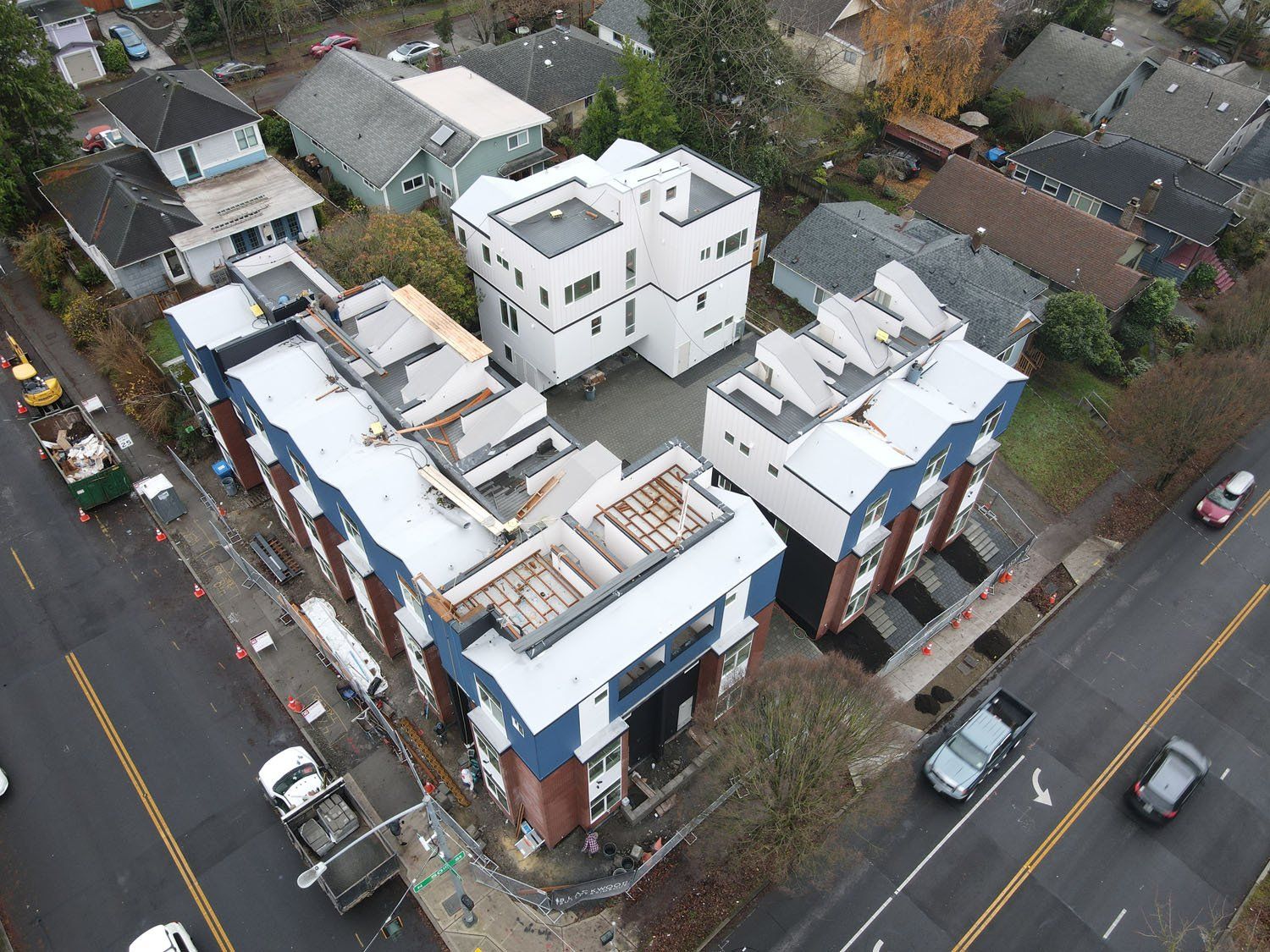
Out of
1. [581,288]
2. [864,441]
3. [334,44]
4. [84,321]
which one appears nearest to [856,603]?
[864,441]

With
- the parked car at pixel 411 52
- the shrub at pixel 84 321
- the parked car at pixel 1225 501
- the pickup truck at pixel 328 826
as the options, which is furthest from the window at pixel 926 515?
the parked car at pixel 411 52

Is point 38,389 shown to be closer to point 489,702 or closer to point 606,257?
point 606,257

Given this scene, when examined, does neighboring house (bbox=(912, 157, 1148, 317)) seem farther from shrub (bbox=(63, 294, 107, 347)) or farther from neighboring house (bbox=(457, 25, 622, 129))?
shrub (bbox=(63, 294, 107, 347))

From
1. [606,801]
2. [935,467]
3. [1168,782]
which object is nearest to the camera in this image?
[606,801]

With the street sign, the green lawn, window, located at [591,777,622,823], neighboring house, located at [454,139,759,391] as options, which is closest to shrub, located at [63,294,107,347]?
neighboring house, located at [454,139,759,391]

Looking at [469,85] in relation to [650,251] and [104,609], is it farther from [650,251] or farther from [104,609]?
[104,609]

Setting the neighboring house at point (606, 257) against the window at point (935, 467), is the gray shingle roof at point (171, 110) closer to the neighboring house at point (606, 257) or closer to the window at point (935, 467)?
the neighboring house at point (606, 257)
